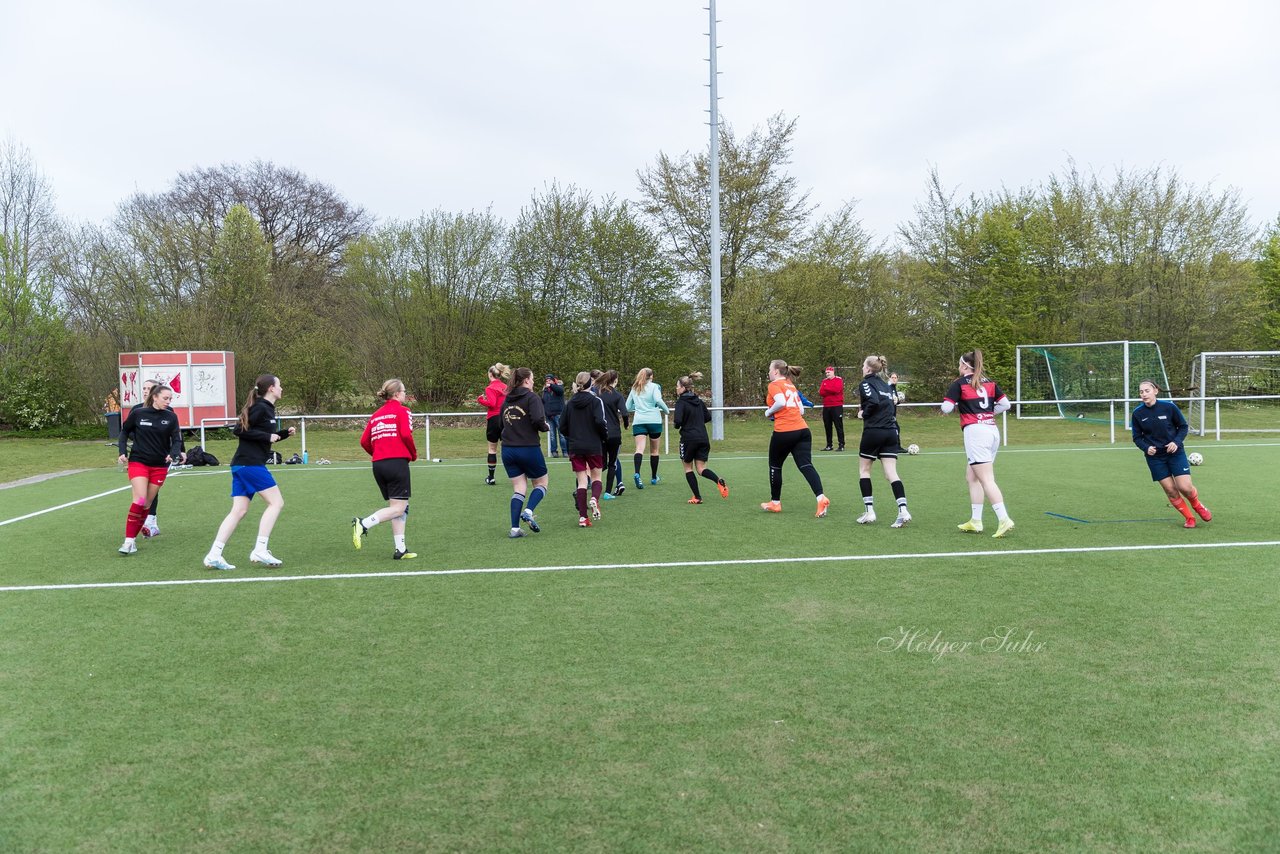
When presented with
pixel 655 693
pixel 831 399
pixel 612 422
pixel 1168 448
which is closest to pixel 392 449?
pixel 655 693

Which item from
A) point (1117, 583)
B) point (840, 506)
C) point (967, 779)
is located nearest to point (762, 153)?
point (840, 506)

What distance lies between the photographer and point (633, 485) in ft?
46.2

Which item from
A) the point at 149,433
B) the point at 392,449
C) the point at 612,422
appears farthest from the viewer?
the point at 612,422

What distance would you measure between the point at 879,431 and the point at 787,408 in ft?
3.54

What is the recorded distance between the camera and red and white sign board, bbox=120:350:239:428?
2516 cm

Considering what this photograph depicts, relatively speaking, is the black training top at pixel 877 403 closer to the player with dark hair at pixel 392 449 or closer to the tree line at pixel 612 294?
the player with dark hair at pixel 392 449

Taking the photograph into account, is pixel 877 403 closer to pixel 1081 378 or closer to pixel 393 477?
pixel 393 477

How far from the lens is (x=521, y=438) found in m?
9.31

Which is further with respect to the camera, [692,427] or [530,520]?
[692,427]

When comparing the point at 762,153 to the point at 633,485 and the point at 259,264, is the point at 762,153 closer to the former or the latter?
the point at 259,264

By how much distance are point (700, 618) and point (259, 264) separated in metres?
29.5

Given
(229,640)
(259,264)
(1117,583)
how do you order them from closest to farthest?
(229,640) < (1117,583) < (259,264)

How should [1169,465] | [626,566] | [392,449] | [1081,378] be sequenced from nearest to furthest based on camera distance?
1. [626,566]
2. [392,449]
3. [1169,465]
4. [1081,378]

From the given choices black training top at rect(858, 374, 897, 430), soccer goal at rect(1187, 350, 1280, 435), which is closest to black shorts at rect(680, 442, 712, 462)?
black training top at rect(858, 374, 897, 430)
